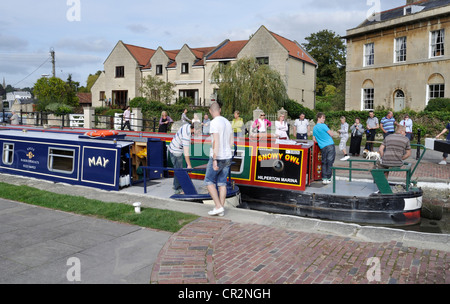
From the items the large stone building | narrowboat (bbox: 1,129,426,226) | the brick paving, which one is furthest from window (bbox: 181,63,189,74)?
the brick paving

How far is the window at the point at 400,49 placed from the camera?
28.6 m

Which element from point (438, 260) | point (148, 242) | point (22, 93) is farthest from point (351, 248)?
point (22, 93)

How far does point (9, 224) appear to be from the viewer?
21.3ft

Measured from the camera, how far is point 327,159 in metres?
9.97

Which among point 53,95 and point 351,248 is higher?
point 53,95

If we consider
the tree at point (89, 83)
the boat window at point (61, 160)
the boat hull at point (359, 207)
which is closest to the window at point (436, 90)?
the boat hull at point (359, 207)

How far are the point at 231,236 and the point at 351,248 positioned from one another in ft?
5.72

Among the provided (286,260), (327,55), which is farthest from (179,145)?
(327,55)

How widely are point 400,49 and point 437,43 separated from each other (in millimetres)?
2700

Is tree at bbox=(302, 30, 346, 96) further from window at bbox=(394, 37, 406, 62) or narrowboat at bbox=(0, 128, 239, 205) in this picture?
narrowboat at bbox=(0, 128, 239, 205)

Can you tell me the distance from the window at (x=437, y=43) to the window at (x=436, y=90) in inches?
82.6

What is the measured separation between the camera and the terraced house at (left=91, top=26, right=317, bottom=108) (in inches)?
1523

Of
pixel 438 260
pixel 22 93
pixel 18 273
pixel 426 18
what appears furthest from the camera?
pixel 22 93

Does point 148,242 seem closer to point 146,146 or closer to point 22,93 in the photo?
point 146,146
